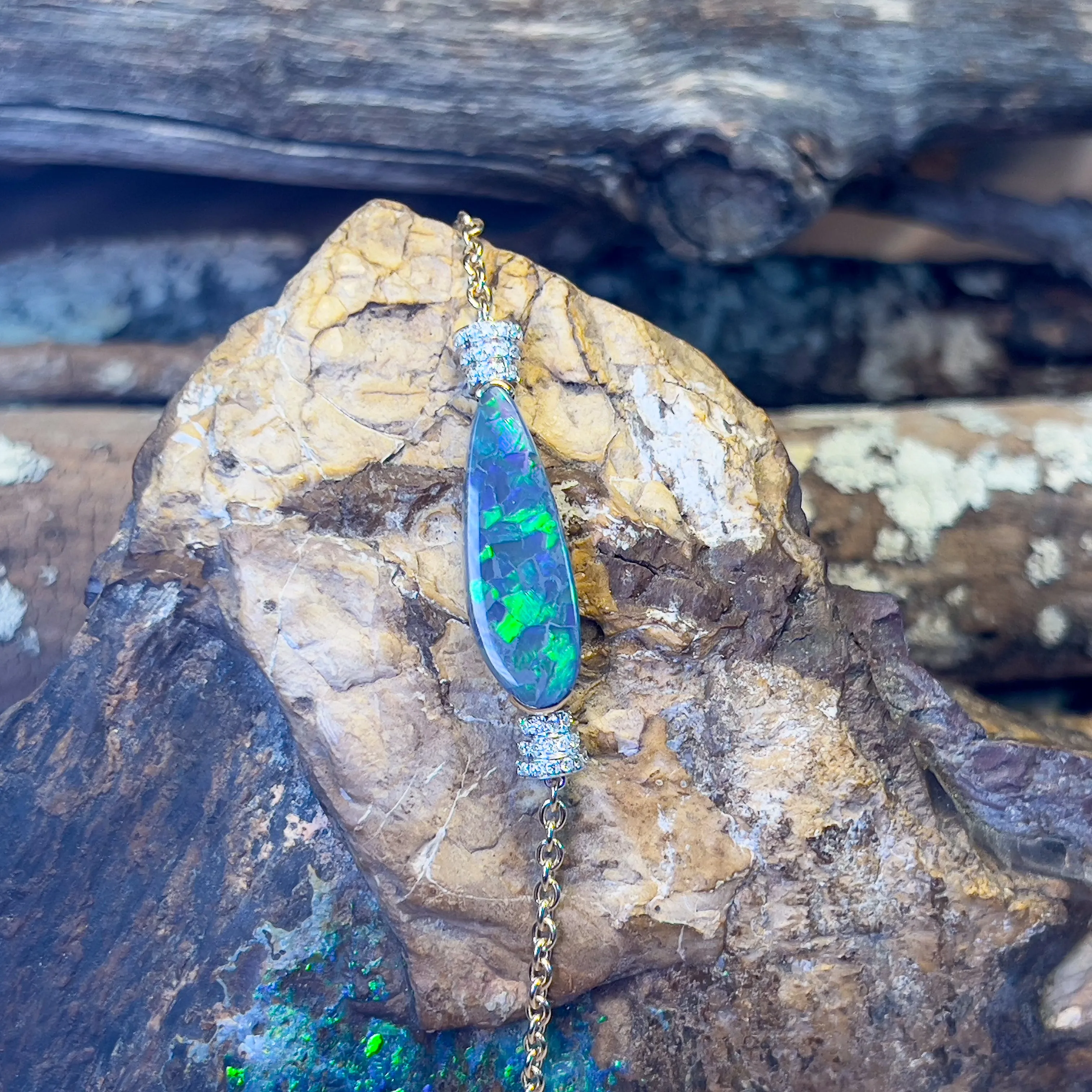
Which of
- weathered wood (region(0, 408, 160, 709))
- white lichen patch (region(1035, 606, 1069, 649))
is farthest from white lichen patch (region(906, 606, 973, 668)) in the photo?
weathered wood (region(0, 408, 160, 709))

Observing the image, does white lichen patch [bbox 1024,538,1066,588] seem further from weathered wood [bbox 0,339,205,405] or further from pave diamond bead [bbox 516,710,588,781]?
weathered wood [bbox 0,339,205,405]

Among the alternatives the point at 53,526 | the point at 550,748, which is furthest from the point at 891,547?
the point at 53,526

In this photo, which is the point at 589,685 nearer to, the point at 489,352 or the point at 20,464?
the point at 489,352

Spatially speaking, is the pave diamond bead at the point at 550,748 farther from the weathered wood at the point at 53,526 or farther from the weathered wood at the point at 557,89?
the weathered wood at the point at 557,89

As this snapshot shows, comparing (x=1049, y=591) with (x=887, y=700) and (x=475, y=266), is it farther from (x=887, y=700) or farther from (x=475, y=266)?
(x=475, y=266)

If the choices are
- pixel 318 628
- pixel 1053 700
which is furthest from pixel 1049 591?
pixel 318 628

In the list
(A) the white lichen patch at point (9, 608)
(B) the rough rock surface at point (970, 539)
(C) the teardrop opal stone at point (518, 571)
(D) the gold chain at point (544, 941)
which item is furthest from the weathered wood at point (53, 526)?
(B) the rough rock surface at point (970, 539)
